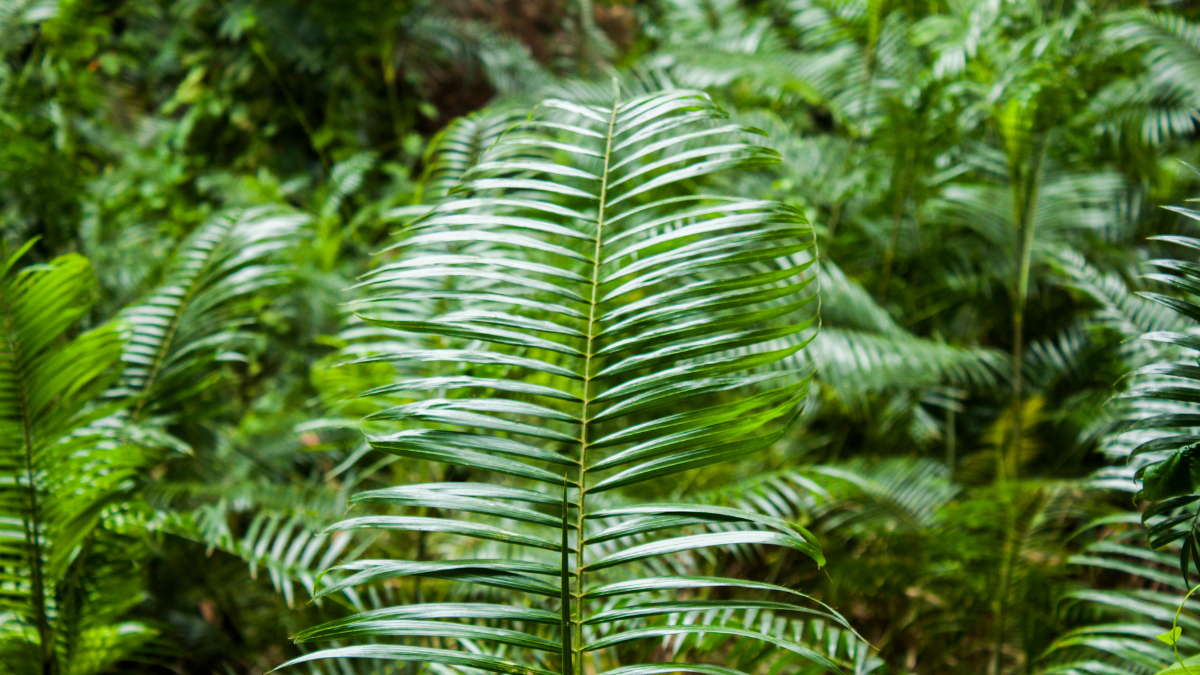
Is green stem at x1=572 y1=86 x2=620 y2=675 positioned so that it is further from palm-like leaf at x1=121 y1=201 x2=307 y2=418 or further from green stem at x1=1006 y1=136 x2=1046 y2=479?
green stem at x1=1006 y1=136 x2=1046 y2=479

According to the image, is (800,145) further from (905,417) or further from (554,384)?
(554,384)

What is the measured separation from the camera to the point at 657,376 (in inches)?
31.2

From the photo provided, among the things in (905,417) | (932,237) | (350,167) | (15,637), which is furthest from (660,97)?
(350,167)

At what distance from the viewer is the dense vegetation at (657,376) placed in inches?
30.4

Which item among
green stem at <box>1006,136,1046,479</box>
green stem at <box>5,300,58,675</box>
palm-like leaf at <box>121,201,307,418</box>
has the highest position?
green stem at <box>1006,136,1046,479</box>

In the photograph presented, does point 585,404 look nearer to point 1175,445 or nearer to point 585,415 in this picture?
point 585,415

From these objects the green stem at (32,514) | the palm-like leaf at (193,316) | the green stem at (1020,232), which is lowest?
Result: the green stem at (32,514)

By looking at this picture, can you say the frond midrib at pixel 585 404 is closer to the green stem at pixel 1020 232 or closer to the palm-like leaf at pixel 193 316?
the palm-like leaf at pixel 193 316

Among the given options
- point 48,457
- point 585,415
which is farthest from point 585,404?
point 48,457

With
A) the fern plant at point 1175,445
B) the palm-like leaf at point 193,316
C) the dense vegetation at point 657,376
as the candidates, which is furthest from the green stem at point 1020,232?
the palm-like leaf at point 193,316

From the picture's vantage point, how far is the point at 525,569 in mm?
717

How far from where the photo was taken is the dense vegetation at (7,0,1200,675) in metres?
0.77

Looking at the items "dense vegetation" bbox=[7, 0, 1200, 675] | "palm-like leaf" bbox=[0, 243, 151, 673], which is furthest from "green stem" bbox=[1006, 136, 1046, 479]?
"palm-like leaf" bbox=[0, 243, 151, 673]

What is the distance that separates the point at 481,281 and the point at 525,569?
1.04 metres
